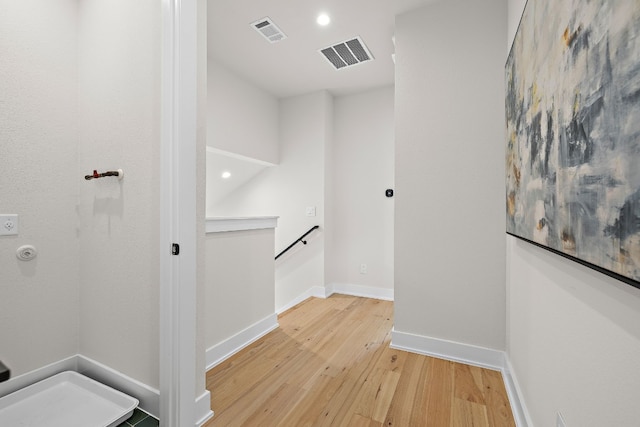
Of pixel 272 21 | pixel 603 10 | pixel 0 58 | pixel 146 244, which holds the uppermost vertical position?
pixel 272 21

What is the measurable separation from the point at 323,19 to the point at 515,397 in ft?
9.28

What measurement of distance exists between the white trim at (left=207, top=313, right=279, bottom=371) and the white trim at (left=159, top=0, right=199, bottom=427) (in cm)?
61

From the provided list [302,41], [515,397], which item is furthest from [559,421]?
[302,41]

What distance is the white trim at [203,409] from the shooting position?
1.42 meters

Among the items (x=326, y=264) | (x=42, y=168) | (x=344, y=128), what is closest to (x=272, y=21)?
(x=344, y=128)

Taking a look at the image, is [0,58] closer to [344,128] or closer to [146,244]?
[146,244]

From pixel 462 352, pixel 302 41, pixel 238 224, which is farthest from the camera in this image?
pixel 302 41

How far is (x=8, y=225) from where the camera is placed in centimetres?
156

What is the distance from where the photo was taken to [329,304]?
329 centimetres

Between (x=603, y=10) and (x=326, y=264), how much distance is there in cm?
322

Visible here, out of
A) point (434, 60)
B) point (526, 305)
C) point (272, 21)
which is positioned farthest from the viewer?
point (272, 21)

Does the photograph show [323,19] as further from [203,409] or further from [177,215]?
[203,409]

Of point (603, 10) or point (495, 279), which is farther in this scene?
point (495, 279)

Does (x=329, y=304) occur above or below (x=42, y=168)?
below
